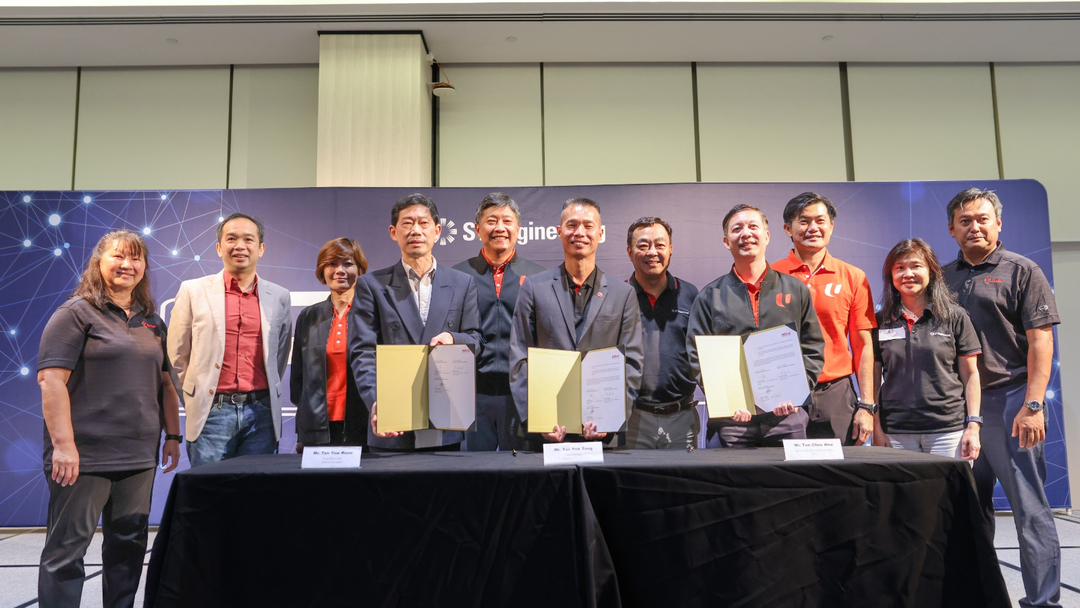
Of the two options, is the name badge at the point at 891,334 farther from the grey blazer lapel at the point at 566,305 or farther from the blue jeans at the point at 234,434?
the blue jeans at the point at 234,434

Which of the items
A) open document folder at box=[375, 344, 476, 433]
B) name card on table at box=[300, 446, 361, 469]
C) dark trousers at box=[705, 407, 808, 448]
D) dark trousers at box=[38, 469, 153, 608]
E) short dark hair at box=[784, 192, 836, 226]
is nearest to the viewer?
name card on table at box=[300, 446, 361, 469]

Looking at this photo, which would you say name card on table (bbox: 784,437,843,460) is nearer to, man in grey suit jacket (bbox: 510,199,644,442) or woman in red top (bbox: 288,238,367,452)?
man in grey suit jacket (bbox: 510,199,644,442)

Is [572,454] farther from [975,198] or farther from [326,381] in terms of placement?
[975,198]

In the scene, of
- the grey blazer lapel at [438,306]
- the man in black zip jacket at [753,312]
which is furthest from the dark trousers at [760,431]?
the grey blazer lapel at [438,306]

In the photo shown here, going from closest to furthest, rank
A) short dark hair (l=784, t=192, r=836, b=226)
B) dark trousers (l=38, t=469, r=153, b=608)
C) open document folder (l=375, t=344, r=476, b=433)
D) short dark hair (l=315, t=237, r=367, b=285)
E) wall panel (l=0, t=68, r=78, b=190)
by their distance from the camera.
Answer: open document folder (l=375, t=344, r=476, b=433), dark trousers (l=38, t=469, r=153, b=608), short dark hair (l=784, t=192, r=836, b=226), short dark hair (l=315, t=237, r=367, b=285), wall panel (l=0, t=68, r=78, b=190)

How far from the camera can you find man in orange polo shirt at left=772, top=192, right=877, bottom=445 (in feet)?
10.7

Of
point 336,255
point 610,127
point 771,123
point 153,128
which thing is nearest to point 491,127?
point 610,127

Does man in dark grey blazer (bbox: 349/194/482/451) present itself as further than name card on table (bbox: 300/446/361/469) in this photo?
Yes

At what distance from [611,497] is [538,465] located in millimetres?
221

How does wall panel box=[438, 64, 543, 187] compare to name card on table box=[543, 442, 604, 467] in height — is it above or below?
above

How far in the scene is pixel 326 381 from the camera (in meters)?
3.49

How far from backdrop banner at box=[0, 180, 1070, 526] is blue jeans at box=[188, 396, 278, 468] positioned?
1.12 meters

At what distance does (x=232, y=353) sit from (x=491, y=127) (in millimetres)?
3004

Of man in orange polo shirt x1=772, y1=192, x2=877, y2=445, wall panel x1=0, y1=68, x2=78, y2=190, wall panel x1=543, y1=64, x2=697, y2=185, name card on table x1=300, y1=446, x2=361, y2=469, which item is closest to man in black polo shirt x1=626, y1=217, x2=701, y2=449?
man in orange polo shirt x1=772, y1=192, x2=877, y2=445
